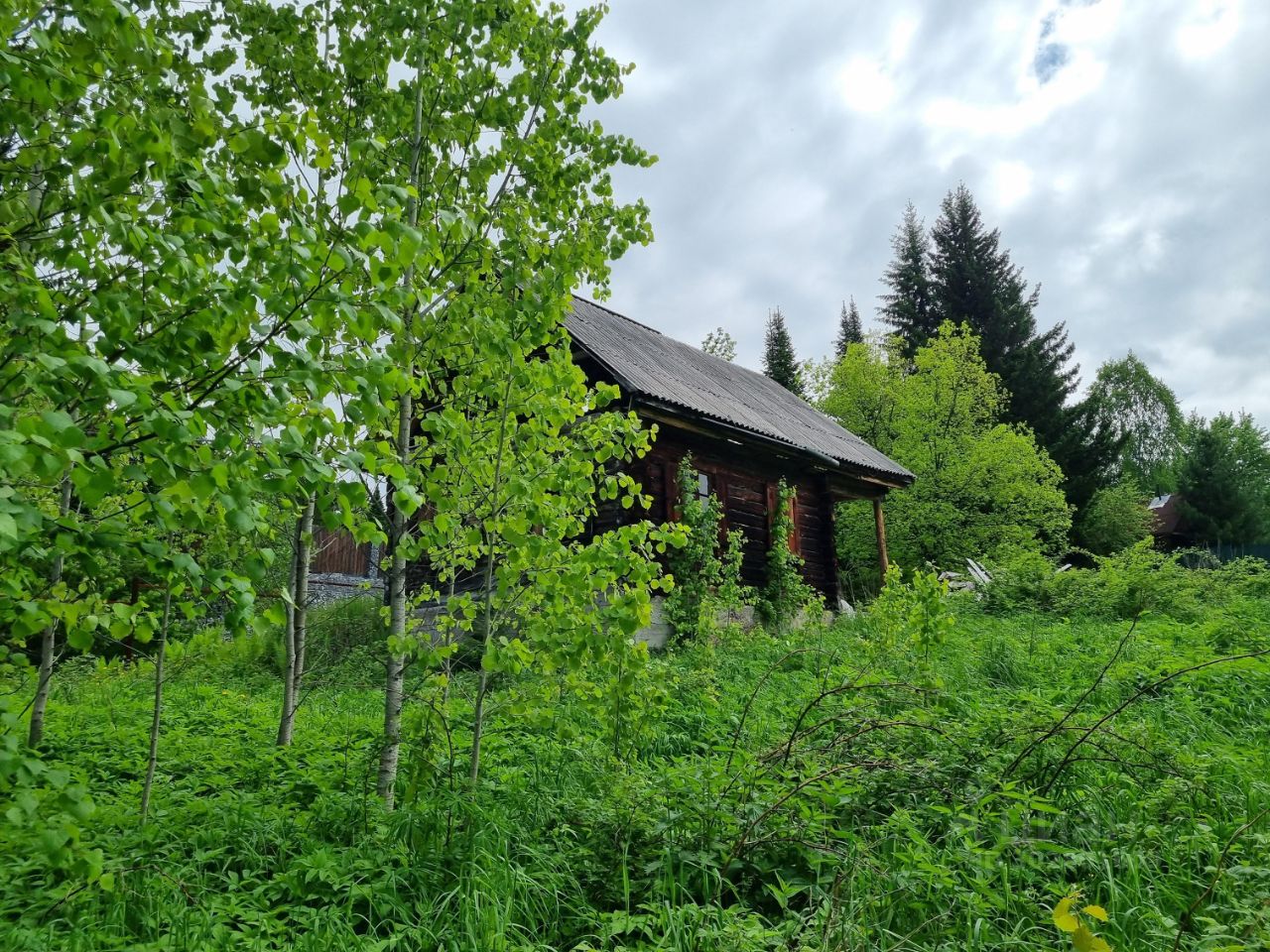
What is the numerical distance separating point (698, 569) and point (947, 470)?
46.0 ft

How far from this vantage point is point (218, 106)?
287cm

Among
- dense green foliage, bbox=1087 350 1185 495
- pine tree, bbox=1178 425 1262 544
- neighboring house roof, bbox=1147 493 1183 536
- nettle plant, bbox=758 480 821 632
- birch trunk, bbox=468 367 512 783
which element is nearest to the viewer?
birch trunk, bbox=468 367 512 783

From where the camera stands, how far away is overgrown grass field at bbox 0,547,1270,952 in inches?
101

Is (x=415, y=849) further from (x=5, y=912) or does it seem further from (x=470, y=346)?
(x=470, y=346)

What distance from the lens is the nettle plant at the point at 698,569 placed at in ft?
34.0

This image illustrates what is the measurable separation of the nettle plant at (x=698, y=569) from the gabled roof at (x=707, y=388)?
1270 millimetres

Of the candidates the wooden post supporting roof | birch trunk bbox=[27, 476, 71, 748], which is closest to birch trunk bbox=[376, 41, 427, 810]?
birch trunk bbox=[27, 476, 71, 748]

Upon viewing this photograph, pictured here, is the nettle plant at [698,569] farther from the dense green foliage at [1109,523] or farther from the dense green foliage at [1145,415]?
the dense green foliage at [1145,415]

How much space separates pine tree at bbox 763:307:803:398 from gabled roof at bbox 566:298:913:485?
12915 millimetres

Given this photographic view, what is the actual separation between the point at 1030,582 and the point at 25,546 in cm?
1277

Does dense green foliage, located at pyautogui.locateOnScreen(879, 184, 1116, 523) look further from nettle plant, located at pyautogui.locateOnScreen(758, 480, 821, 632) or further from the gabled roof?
nettle plant, located at pyautogui.locateOnScreen(758, 480, 821, 632)

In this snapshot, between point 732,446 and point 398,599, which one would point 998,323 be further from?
point 398,599

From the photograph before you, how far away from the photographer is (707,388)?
14.5m

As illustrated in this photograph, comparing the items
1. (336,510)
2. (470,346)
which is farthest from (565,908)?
(470,346)
